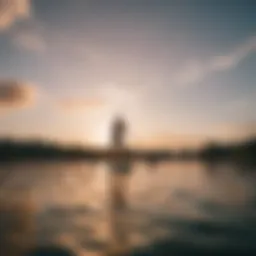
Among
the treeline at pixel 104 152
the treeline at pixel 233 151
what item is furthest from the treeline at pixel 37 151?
the treeline at pixel 233 151

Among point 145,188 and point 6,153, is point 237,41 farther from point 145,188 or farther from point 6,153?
point 6,153

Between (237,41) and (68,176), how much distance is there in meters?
2.05

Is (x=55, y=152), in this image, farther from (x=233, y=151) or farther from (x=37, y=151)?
(x=233, y=151)

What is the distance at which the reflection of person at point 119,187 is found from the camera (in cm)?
284

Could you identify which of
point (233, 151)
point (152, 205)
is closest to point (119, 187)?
point (152, 205)

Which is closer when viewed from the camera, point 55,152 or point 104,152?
point 104,152

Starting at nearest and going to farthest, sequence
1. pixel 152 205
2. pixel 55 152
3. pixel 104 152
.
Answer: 1. pixel 152 205
2. pixel 104 152
3. pixel 55 152

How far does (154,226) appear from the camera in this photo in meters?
2.92

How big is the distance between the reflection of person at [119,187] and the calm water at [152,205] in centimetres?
6

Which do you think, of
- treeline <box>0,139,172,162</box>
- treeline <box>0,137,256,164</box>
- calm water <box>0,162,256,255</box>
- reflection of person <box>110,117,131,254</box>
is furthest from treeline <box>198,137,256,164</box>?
reflection of person <box>110,117,131,254</box>

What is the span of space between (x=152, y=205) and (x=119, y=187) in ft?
1.10

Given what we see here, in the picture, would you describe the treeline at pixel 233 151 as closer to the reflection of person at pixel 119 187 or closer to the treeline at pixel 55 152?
the treeline at pixel 55 152

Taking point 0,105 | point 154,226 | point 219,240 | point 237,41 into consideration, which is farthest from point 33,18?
point 219,240

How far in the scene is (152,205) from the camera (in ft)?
9.99
